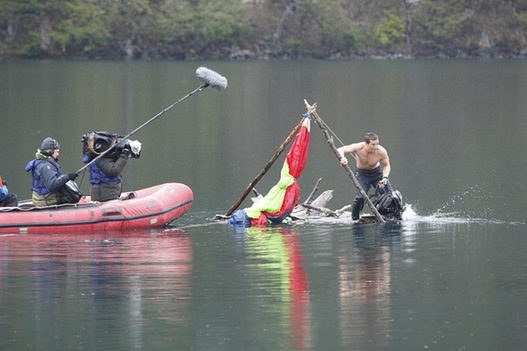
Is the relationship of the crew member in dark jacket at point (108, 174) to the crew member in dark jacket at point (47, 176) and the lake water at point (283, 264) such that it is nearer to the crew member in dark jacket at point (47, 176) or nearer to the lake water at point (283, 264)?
the crew member in dark jacket at point (47, 176)

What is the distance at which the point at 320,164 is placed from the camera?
33.0m

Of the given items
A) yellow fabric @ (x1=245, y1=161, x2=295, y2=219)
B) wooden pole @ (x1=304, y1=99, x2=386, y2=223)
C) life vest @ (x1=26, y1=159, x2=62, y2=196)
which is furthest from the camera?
yellow fabric @ (x1=245, y1=161, x2=295, y2=219)

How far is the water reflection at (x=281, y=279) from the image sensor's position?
16844mm

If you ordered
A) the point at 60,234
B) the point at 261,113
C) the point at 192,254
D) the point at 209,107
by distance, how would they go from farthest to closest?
1. the point at 209,107
2. the point at 261,113
3. the point at 60,234
4. the point at 192,254

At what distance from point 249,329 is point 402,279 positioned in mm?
3429

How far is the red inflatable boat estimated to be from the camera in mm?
22828

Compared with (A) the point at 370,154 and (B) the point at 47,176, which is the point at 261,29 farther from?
(B) the point at 47,176

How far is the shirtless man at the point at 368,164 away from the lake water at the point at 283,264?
1.64 feet

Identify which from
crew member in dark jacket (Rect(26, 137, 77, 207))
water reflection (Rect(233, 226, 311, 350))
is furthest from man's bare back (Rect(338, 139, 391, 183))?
crew member in dark jacket (Rect(26, 137, 77, 207))

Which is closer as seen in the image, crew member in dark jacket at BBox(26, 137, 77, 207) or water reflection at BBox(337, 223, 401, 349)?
water reflection at BBox(337, 223, 401, 349)

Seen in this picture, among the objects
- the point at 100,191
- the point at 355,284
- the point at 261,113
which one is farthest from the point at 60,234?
the point at 261,113

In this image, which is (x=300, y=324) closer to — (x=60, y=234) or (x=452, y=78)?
(x=60, y=234)

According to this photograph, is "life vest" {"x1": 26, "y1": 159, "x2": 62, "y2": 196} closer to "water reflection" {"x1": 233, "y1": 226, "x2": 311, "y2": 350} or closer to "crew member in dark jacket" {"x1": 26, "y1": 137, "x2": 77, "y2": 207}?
"crew member in dark jacket" {"x1": 26, "y1": 137, "x2": 77, "y2": 207}

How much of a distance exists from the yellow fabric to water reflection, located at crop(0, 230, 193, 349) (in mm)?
1306
